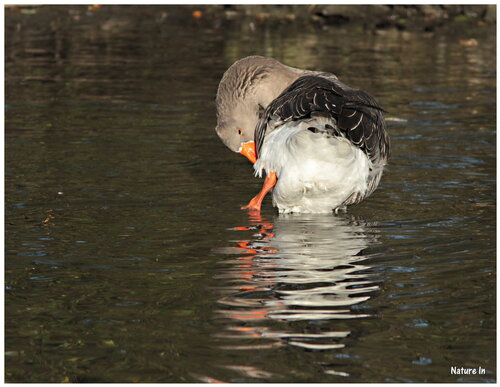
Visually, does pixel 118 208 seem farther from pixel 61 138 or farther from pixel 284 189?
pixel 61 138

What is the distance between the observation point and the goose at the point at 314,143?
7953 millimetres

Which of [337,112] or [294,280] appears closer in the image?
[294,280]

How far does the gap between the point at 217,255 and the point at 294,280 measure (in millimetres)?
934

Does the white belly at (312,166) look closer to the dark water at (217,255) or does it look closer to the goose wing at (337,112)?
the goose wing at (337,112)

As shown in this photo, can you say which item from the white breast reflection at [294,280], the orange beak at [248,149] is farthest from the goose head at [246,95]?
the white breast reflection at [294,280]

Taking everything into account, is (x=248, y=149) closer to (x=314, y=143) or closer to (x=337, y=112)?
(x=314, y=143)

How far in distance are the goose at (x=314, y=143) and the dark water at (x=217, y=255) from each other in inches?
11.7

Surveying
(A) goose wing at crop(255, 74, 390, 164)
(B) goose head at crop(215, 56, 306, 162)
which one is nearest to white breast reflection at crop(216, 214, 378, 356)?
(A) goose wing at crop(255, 74, 390, 164)

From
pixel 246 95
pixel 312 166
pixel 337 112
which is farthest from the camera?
pixel 246 95

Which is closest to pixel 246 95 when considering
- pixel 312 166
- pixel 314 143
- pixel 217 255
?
pixel 312 166

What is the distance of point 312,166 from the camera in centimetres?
816

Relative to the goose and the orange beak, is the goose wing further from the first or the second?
the orange beak

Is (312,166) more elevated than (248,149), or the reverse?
(312,166)

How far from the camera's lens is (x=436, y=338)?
572cm
